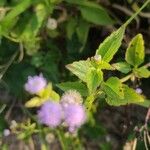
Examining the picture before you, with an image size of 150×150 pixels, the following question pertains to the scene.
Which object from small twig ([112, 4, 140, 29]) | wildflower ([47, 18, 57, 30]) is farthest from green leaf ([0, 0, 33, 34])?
small twig ([112, 4, 140, 29])

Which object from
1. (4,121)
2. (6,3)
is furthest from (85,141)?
(6,3)

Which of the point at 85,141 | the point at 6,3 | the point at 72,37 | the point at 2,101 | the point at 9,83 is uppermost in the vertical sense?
the point at 6,3

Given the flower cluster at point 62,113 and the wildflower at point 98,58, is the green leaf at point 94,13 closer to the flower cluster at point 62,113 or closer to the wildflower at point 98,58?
the wildflower at point 98,58

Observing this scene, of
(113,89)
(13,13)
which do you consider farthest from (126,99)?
(13,13)

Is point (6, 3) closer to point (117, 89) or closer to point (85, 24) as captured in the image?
point (85, 24)

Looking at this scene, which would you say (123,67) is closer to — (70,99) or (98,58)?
(98,58)

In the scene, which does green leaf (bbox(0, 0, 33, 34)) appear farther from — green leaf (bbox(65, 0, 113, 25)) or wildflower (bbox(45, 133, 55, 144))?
wildflower (bbox(45, 133, 55, 144))
